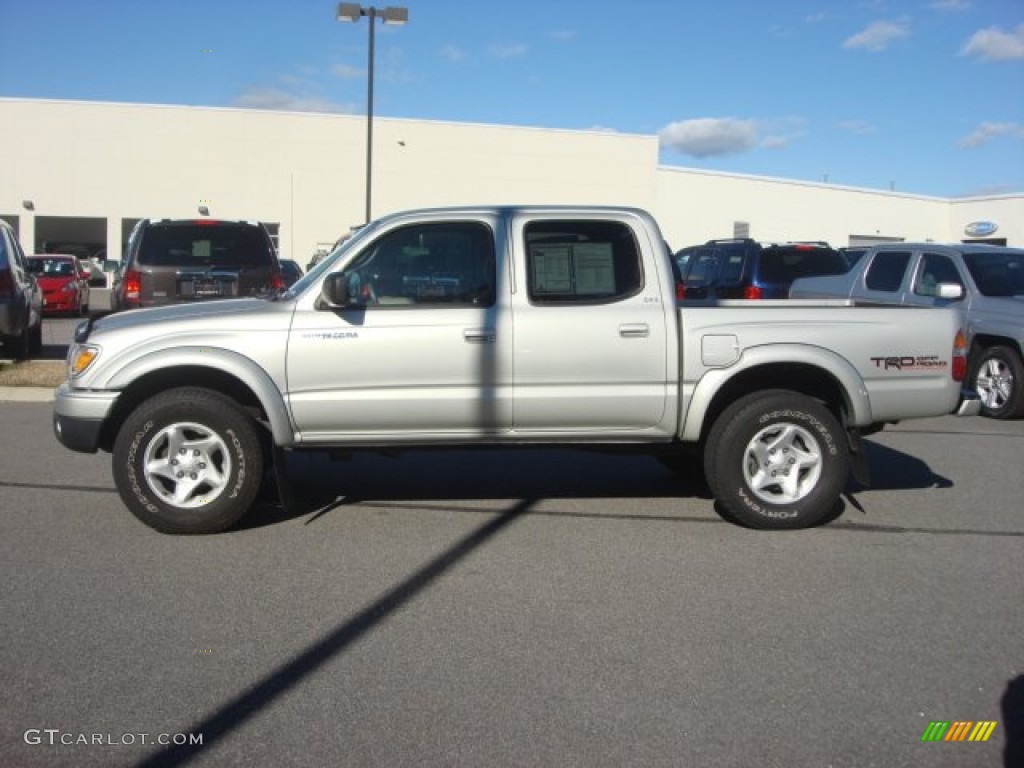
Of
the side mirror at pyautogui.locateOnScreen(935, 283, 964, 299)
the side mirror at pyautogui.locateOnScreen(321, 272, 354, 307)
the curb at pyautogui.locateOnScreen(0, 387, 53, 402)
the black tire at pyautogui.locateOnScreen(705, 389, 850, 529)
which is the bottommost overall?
the curb at pyautogui.locateOnScreen(0, 387, 53, 402)

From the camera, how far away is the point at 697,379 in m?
6.07

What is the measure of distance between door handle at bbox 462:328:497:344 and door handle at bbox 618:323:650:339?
77 centimetres

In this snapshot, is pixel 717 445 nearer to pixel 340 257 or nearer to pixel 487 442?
pixel 487 442

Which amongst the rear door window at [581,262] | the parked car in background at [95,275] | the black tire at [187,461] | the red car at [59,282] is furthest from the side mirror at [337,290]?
the parked car in background at [95,275]

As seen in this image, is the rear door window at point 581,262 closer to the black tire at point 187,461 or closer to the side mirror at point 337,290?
the side mirror at point 337,290

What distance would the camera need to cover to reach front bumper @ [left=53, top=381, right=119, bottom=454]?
5840 mm

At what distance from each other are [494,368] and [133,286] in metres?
6.81

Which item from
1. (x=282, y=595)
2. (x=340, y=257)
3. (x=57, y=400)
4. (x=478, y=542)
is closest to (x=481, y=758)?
(x=282, y=595)

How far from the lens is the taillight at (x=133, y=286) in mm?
11234

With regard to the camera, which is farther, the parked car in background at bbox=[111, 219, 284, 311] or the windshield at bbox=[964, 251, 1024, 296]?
the parked car in background at bbox=[111, 219, 284, 311]

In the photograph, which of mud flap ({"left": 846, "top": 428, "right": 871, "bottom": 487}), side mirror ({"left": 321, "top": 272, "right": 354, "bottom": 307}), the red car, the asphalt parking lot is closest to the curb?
the asphalt parking lot

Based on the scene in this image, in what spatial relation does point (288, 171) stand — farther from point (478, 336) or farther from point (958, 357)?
point (958, 357)

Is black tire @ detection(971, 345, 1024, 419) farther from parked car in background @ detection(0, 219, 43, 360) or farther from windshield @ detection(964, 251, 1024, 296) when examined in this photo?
parked car in background @ detection(0, 219, 43, 360)

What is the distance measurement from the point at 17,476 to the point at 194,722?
462cm
